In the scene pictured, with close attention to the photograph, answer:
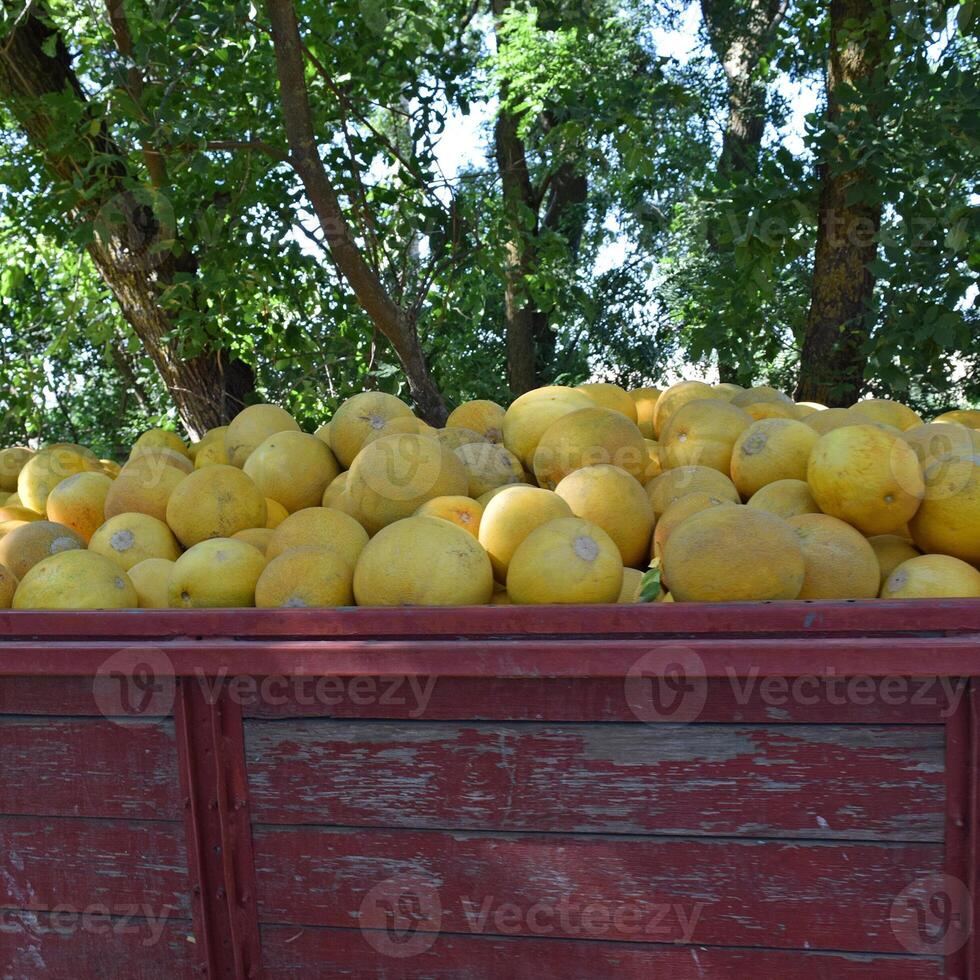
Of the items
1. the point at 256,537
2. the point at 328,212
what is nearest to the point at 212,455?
the point at 256,537

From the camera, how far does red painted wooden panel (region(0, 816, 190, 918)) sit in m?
1.89

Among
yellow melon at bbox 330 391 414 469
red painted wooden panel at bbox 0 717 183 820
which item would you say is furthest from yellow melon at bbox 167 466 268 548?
red painted wooden panel at bbox 0 717 183 820

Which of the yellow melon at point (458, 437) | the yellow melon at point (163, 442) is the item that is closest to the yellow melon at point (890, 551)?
the yellow melon at point (458, 437)

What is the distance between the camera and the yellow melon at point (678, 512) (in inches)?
86.9

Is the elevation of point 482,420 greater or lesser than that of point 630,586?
greater

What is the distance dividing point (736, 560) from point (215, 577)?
1.16 m

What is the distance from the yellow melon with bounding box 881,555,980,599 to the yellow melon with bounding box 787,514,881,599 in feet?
0.14

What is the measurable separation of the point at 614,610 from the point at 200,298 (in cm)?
479

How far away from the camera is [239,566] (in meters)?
2.24

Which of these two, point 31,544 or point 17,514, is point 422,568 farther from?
point 17,514

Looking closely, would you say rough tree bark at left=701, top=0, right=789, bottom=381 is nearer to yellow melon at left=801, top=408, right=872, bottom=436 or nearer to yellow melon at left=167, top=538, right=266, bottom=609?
yellow melon at left=801, top=408, right=872, bottom=436

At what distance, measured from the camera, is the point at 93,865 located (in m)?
1.93

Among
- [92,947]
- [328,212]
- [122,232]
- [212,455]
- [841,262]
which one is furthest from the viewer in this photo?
[122,232]

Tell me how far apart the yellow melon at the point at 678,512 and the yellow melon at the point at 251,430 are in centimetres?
129
